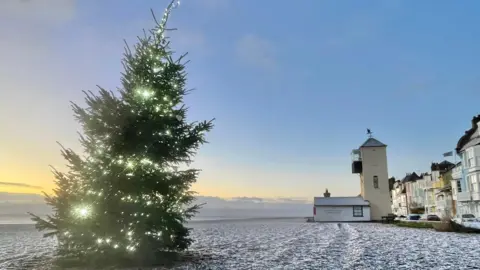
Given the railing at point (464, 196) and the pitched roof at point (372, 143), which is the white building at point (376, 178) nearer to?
the pitched roof at point (372, 143)

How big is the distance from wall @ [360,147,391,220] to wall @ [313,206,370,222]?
1.41m

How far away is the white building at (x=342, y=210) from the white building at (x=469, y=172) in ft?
40.4

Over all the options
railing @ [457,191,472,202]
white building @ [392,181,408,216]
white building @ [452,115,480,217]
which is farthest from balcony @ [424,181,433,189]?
railing @ [457,191,472,202]

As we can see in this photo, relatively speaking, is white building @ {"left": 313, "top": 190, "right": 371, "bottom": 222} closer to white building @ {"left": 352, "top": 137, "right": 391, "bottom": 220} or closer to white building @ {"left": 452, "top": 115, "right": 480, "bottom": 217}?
white building @ {"left": 352, "top": 137, "right": 391, "bottom": 220}

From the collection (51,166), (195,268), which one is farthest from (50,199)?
(195,268)

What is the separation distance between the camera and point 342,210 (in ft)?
167

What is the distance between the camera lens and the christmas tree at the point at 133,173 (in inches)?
494

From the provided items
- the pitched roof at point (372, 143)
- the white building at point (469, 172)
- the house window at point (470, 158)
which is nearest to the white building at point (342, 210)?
the pitched roof at point (372, 143)

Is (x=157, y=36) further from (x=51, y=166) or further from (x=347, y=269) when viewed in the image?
(x=347, y=269)

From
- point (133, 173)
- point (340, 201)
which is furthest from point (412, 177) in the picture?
point (133, 173)

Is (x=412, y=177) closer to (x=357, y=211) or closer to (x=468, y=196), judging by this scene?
(x=468, y=196)

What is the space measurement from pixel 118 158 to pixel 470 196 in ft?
154

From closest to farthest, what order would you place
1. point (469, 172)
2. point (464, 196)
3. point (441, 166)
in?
point (469, 172)
point (464, 196)
point (441, 166)

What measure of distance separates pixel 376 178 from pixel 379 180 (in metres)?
0.47
